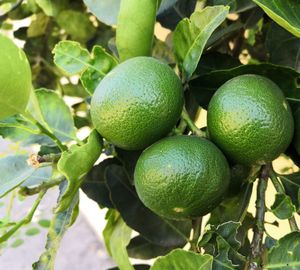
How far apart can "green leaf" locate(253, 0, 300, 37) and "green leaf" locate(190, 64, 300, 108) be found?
0.05 metres

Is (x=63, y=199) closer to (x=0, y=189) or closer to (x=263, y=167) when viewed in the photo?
(x=0, y=189)

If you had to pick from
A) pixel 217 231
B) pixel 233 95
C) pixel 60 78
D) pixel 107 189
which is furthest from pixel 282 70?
pixel 60 78

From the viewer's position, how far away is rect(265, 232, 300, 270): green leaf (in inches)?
19.5

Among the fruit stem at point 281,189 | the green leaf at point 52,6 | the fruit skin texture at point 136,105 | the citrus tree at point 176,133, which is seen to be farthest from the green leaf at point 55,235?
the green leaf at point 52,6

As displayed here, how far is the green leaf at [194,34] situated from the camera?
1.75 feet

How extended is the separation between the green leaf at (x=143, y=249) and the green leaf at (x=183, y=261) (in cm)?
31

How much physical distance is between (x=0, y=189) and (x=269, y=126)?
0.94ft

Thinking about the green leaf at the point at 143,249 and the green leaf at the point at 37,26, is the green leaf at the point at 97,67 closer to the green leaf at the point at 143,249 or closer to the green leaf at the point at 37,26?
the green leaf at the point at 143,249

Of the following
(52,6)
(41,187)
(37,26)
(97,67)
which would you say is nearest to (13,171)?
(41,187)

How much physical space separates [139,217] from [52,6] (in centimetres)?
45

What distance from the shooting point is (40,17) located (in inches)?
41.6

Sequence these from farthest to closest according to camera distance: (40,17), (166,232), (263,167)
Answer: (40,17)
(166,232)
(263,167)

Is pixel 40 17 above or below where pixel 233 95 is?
below

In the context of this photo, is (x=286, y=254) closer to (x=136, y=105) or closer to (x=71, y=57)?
(x=136, y=105)
